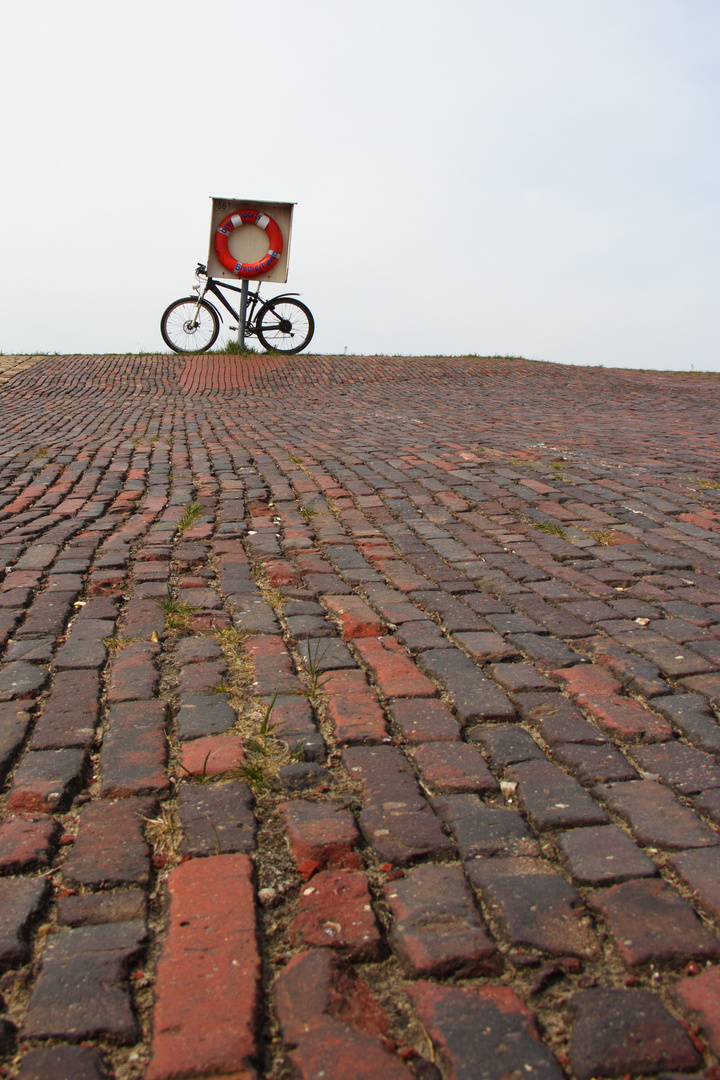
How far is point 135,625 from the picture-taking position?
10.7ft

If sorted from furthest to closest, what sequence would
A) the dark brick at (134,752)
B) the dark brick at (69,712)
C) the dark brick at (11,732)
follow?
the dark brick at (69,712) → the dark brick at (11,732) → the dark brick at (134,752)

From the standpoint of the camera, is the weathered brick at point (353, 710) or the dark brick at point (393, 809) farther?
the weathered brick at point (353, 710)

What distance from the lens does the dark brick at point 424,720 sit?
2.45m

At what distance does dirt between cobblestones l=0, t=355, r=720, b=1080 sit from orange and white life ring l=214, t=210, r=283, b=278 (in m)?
10.00

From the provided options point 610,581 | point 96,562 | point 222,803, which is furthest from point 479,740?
point 96,562

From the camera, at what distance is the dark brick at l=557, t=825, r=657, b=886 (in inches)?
72.0

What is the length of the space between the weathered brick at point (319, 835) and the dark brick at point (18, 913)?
51 centimetres

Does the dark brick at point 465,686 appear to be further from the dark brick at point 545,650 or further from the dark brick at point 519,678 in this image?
the dark brick at point 545,650

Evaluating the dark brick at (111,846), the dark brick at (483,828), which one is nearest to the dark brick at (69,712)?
the dark brick at (111,846)

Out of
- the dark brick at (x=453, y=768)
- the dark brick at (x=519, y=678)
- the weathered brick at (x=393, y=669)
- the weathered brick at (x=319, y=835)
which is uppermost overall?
the dark brick at (x=519, y=678)

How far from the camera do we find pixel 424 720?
8.32 ft

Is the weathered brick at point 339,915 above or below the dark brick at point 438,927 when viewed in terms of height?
below

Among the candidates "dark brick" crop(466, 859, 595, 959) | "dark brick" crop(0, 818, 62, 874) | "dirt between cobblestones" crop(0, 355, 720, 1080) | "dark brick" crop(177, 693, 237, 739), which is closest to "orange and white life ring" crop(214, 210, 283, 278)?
"dirt between cobblestones" crop(0, 355, 720, 1080)

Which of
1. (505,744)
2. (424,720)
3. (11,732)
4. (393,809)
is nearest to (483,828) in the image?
(393,809)
